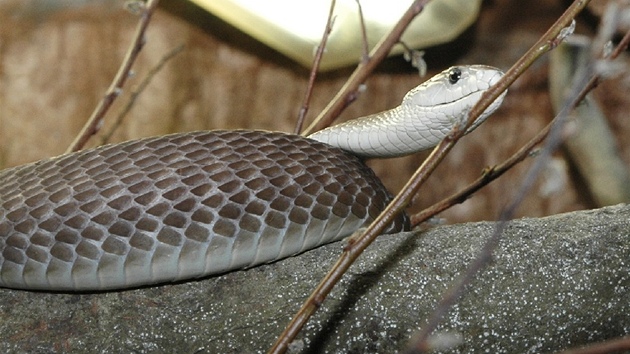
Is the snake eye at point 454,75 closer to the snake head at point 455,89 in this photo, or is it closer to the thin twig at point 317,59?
the snake head at point 455,89

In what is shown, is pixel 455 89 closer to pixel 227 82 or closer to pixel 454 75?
pixel 454 75

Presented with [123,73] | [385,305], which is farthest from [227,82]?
[385,305]

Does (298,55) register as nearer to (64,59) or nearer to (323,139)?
(64,59)

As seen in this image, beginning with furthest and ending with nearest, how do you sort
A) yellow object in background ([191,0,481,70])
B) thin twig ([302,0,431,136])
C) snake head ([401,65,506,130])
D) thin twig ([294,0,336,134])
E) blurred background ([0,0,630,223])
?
blurred background ([0,0,630,223]) < yellow object in background ([191,0,481,70]) < thin twig ([294,0,336,134]) < thin twig ([302,0,431,136]) < snake head ([401,65,506,130])

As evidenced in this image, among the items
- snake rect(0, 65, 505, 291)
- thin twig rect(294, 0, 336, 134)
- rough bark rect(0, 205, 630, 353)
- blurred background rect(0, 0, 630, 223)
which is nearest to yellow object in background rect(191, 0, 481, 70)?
blurred background rect(0, 0, 630, 223)

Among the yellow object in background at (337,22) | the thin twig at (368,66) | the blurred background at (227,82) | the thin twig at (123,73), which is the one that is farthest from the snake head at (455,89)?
the blurred background at (227,82)

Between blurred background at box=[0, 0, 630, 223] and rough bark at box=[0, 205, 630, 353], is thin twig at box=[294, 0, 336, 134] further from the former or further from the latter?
blurred background at box=[0, 0, 630, 223]
